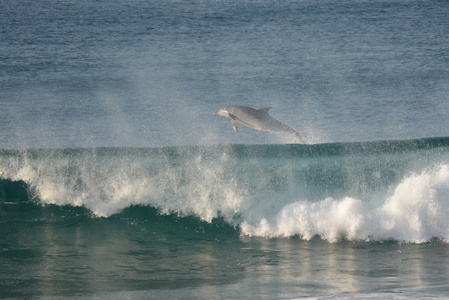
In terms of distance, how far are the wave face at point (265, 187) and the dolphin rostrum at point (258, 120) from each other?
0.78 m

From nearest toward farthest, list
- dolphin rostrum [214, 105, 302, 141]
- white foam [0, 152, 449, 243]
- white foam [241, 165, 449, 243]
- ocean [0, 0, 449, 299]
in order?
ocean [0, 0, 449, 299], white foam [241, 165, 449, 243], white foam [0, 152, 449, 243], dolphin rostrum [214, 105, 302, 141]

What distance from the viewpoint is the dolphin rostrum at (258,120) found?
11.9 meters

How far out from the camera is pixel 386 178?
11.4 metres

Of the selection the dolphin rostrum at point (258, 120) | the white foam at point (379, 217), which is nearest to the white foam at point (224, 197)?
the white foam at point (379, 217)

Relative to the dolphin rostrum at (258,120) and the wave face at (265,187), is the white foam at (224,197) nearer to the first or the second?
the wave face at (265,187)

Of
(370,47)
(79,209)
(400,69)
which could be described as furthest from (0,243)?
(370,47)

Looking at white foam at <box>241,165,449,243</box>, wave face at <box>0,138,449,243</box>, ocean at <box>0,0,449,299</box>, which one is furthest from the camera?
wave face at <box>0,138,449,243</box>

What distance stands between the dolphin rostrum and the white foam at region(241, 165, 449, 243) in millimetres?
1876

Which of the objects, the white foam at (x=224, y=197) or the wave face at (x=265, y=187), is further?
the wave face at (x=265, y=187)

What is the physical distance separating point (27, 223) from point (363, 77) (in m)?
19.4

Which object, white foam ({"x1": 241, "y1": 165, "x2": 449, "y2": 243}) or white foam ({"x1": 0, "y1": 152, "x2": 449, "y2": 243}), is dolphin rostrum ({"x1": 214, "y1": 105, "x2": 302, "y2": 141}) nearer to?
white foam ({"x1": 0, "y1": 152, "x2": 449, "y2": 243})

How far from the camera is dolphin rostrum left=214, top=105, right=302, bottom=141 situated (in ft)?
39.1

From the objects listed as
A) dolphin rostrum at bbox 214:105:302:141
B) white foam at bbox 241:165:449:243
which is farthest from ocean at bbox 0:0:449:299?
dolphin rostrum at bbox 214:105:302:141

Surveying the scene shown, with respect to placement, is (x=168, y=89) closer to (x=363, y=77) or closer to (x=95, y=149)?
(x=363, y=77)
